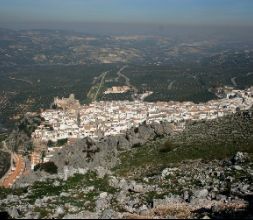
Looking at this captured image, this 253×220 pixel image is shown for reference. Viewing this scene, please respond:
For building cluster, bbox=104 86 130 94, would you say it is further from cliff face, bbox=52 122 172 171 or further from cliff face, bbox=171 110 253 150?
cliff face, bbox=171 110 253 150

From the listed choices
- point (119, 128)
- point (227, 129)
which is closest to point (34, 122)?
point (119, 128)

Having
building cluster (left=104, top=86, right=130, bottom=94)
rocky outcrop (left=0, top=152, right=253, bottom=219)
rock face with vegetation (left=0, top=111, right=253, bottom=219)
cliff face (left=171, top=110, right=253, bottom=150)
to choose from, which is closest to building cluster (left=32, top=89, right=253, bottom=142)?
building cluster (left=104, top=86, right=130, bottom=94)

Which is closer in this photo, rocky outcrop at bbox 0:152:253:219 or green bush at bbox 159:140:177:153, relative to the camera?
rocky outcrop at bbox 0:152:253:219

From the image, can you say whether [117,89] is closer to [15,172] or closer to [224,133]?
[15,172]

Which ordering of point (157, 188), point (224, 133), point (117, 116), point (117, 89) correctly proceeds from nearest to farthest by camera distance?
point (157, 188)
point (224, 133)
point (117, 116)
point (117, 89)

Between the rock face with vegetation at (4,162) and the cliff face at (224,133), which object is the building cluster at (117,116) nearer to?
the rock face with vegetation at (4,162)

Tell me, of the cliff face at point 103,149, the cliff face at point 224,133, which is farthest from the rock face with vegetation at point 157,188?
the cliff face at point 103,149

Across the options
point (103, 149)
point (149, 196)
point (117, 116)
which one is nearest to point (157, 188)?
point (149, 196)

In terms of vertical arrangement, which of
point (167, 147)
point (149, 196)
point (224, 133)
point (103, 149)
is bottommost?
point (103, 149)

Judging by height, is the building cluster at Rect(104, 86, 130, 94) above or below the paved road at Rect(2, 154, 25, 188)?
below
